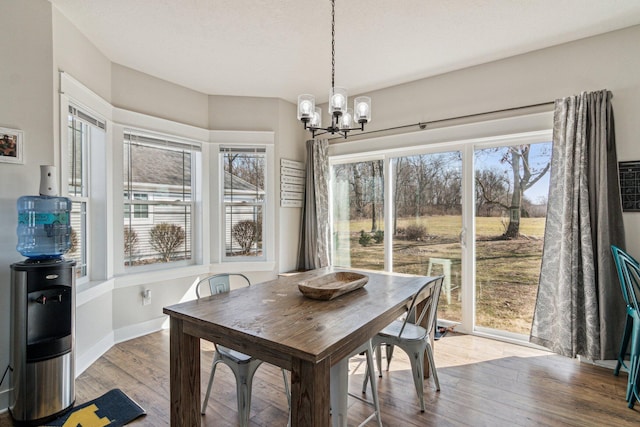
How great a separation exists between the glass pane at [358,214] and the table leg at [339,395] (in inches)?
97.1

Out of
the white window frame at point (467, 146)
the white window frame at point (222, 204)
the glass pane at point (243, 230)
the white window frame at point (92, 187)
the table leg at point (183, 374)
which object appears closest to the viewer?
the table leg at point (183, 374)

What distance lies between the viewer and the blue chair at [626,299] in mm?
2273

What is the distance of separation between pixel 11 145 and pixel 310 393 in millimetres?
2472

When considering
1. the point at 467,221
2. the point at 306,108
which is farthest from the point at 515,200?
the point at 306,108

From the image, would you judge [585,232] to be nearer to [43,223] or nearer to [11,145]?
[43,223]

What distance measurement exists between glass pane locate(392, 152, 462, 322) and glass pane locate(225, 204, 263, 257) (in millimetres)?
→ 1736

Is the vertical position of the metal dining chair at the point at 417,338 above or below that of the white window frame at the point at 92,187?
below

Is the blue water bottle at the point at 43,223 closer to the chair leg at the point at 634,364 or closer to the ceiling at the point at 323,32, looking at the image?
the ceiling at the point at 323,32

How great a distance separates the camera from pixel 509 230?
3.26m

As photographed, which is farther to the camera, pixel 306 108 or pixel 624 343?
pixel 624 343

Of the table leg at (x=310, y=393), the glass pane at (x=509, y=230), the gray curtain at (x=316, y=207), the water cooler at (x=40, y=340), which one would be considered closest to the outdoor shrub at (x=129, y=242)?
the water cooler at (x=40, y=340)

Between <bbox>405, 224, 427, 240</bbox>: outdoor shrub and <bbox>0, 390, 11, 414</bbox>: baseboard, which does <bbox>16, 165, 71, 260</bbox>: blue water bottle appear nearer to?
<bbox>0, 390, 11, 414</bbox>: baseboard

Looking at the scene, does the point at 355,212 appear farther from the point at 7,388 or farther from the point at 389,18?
the point at 7,388

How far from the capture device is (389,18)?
2477mm
